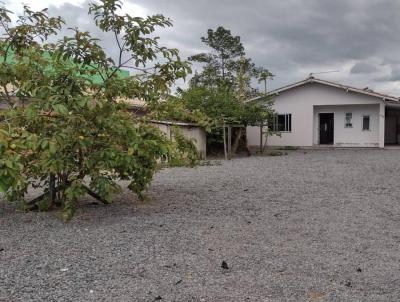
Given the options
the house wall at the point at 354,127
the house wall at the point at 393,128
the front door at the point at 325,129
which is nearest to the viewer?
the house wall at the point at 354,127

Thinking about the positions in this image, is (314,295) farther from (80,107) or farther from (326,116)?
(326,116)

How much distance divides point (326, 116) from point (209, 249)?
23.1 metres

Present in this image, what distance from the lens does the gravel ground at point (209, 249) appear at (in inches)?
147

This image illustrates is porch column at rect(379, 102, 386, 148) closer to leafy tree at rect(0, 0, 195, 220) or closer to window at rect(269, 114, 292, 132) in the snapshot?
window at rect(269, 114, 292, 132)

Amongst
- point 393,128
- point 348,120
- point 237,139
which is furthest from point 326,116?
point 237,139

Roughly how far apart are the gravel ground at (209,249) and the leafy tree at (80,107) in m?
0.61

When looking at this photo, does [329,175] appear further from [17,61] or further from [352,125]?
[352,125]

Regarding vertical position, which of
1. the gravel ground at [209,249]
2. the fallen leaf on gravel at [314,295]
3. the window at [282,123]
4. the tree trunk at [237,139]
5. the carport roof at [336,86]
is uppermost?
the carport roof at [336,86]

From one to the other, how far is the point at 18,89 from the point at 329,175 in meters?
8.48

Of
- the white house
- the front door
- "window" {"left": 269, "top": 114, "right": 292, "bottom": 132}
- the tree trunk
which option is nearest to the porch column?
the white house

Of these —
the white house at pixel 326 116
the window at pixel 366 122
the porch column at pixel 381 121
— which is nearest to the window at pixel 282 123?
the white house at pixel 326 116

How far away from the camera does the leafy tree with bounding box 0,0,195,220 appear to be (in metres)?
5.68

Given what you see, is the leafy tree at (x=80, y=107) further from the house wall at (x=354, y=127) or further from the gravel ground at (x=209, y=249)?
the house wall at (x=354, y=127)

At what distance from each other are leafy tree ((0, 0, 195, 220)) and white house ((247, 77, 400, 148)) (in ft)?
63.6
